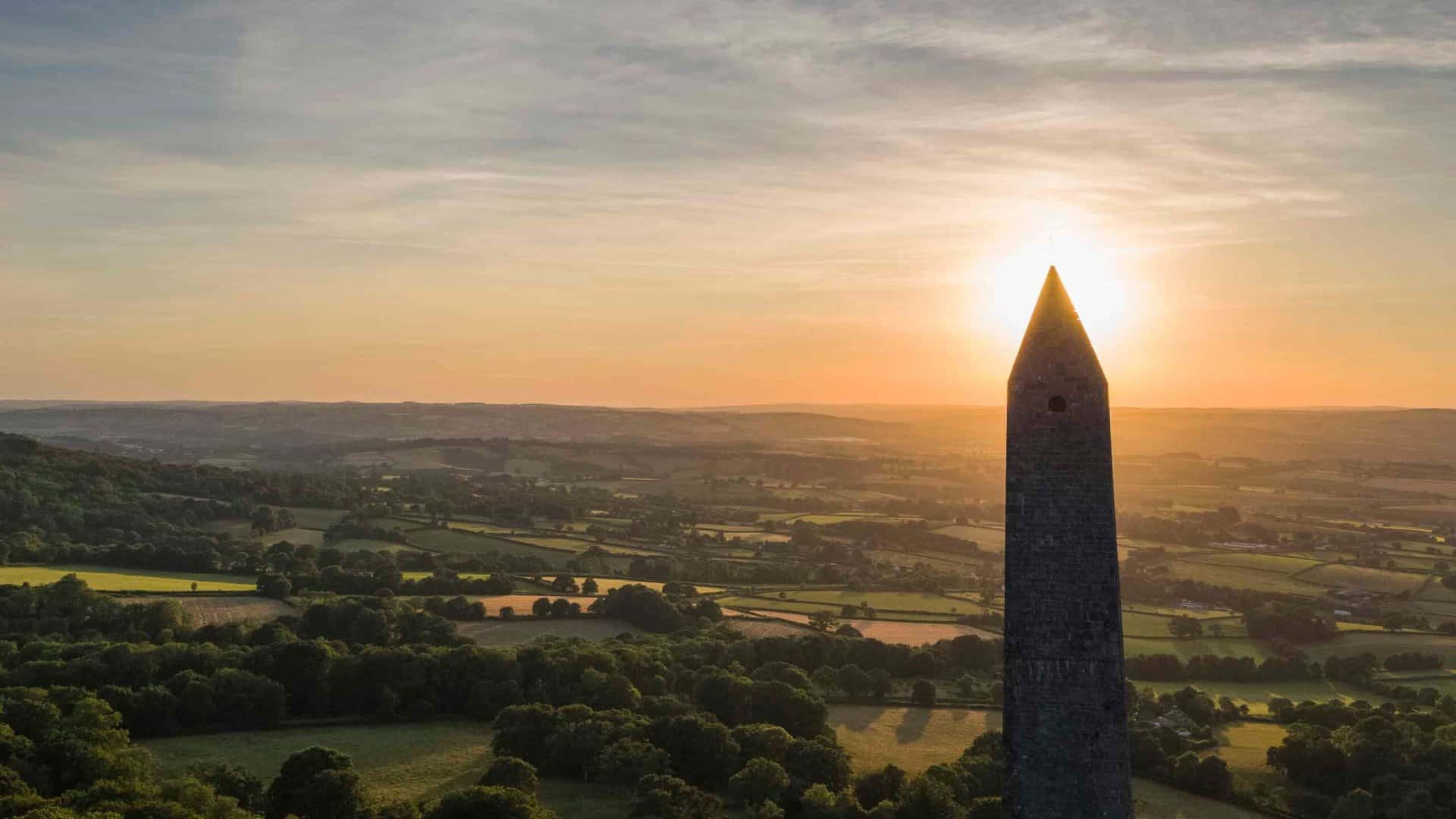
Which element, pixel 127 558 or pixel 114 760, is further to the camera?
pixel 127 558

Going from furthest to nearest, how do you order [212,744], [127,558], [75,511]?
[75,511], [127,558], [212,744]

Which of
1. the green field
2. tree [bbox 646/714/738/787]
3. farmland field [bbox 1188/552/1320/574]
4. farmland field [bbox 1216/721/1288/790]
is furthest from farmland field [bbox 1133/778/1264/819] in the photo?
the green field

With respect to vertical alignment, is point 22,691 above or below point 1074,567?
below

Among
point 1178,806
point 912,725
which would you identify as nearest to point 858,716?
point 912,725

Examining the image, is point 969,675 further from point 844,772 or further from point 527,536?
point 527,536

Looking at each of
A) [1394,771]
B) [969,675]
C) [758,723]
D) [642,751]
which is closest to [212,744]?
[642,751]

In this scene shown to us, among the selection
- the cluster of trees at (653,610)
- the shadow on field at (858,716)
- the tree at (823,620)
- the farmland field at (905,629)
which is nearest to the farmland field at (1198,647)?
the farmland field at (905,629)

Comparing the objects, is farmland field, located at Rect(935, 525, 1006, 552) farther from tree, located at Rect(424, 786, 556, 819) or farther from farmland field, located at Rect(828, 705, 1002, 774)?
tree, located at Rect(424, 786, 556, 819)

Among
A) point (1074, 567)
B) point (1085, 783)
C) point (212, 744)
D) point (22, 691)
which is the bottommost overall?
point (212, 744)

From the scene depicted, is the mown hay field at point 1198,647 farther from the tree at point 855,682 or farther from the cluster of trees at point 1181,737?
the tree at point 855,682
